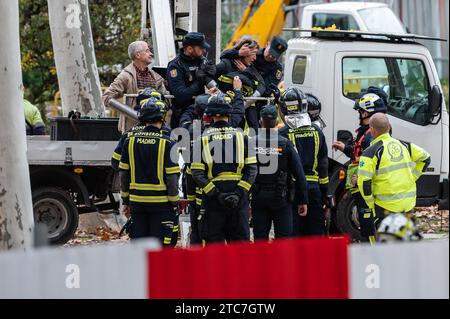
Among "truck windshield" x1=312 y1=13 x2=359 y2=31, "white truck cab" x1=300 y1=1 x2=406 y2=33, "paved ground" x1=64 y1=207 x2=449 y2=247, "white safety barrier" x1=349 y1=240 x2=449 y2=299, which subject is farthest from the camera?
"truck windshield" x1=312 y1=13 x2=359 y2=31

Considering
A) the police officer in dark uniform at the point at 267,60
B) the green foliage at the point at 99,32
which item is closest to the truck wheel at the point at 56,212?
the police officer in dark uniform at the point at 267,60

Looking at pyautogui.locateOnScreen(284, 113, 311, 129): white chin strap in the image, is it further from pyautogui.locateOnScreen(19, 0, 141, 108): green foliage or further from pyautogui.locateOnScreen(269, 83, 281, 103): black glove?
pyautogui.locateOnScreen(19, 0, 141, 108): green foliage

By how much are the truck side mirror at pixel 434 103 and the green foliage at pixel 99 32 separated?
828 cm

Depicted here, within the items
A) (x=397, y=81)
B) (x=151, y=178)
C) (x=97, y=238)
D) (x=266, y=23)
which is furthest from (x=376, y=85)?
(x=266, y=23)

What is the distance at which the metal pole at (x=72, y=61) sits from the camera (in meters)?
17.8

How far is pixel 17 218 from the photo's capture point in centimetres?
1105

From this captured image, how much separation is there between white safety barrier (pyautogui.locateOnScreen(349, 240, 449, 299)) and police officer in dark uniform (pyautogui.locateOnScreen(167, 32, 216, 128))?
5781mm

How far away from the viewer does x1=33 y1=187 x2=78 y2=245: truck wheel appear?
13969 mm

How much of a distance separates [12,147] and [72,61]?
7157mm

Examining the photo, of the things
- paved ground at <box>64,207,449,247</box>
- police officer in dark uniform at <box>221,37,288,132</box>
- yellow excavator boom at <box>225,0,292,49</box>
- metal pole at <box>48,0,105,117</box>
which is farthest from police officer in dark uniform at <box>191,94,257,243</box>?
yellow excavator boom at <box>225,0,292,49</box>

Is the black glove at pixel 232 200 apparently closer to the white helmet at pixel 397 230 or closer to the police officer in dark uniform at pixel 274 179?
the police officer in dark uniform at pixel 274 179

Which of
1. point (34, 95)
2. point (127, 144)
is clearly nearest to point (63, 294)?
point (127, 144)

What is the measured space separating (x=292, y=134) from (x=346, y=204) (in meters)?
2.70
